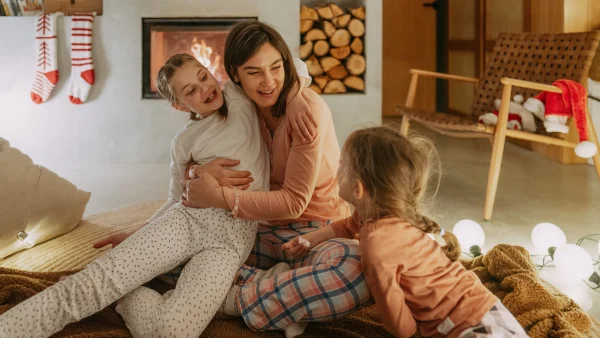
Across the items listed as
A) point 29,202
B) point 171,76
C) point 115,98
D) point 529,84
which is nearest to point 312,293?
point 171,76

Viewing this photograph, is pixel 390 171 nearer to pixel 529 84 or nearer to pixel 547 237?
pixel 547 237

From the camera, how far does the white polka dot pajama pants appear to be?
121 cm

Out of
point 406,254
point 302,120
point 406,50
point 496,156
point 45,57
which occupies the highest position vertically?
point 406,50

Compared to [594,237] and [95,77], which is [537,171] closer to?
[594,237]

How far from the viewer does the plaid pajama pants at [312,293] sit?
128cm

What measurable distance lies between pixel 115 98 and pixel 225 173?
238cm

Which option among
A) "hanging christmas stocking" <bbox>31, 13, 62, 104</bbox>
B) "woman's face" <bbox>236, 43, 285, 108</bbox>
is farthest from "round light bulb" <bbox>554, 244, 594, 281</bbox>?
"hanging christmas stocking" <bbox>31, 13, 62, 104</bbox>

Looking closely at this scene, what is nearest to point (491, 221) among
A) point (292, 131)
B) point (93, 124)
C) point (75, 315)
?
point (292, 131)

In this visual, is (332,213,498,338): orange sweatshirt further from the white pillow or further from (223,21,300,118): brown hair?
the white pillow

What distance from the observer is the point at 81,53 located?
3521 millimetres

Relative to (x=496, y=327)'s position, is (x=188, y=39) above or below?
above

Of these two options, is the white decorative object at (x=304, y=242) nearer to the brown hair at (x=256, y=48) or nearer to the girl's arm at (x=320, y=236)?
the girl's arm at (x=320, y=236)

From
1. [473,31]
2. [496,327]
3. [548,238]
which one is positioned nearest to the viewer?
[496,327]

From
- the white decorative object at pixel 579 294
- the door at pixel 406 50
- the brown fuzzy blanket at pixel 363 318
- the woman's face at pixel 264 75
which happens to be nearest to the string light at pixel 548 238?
the white decorative object at pixel 579 294
